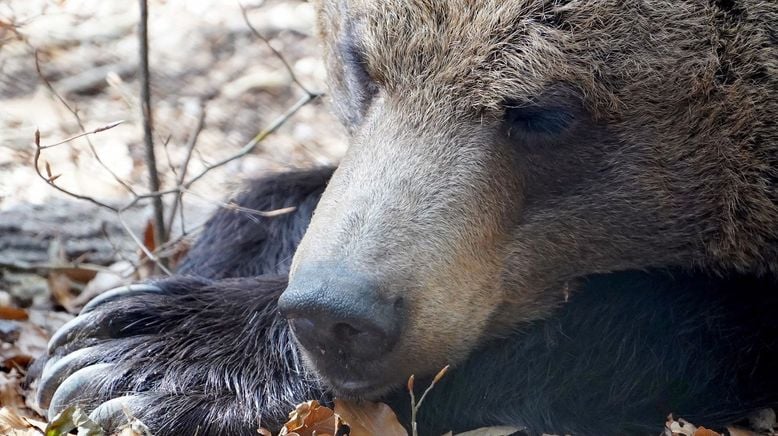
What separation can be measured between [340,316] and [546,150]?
1282 mm

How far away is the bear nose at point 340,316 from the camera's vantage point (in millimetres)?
3865

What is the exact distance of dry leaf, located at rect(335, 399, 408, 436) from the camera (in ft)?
14.6

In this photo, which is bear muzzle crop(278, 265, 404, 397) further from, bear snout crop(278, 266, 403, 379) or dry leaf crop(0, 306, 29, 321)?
dry leaf crop(0, 306, 29, 321)

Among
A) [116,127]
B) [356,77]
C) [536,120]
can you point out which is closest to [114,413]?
[356,77]

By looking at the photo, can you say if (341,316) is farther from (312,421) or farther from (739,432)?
(739,432)

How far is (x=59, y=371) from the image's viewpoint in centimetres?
487

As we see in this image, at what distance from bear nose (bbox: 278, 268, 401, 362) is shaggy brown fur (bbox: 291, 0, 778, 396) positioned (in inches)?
5.5

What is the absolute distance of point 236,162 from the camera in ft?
29.8

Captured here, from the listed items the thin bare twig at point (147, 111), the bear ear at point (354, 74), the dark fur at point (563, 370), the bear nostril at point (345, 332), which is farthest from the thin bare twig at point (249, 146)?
the bear nostril at point (345, 332)

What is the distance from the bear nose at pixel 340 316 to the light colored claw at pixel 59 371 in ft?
4.21

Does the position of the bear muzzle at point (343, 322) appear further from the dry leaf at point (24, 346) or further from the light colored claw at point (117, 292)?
the dry leaf at point (24, 346)

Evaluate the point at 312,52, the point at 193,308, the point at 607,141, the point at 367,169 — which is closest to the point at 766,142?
the point at 607,141

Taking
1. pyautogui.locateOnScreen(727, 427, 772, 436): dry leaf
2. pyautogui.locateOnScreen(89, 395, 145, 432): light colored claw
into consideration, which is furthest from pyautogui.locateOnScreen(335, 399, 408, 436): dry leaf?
pyautogui.locateOnScreen(727, 427, 772, 436): dry leaf

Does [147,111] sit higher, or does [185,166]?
[147,111]
